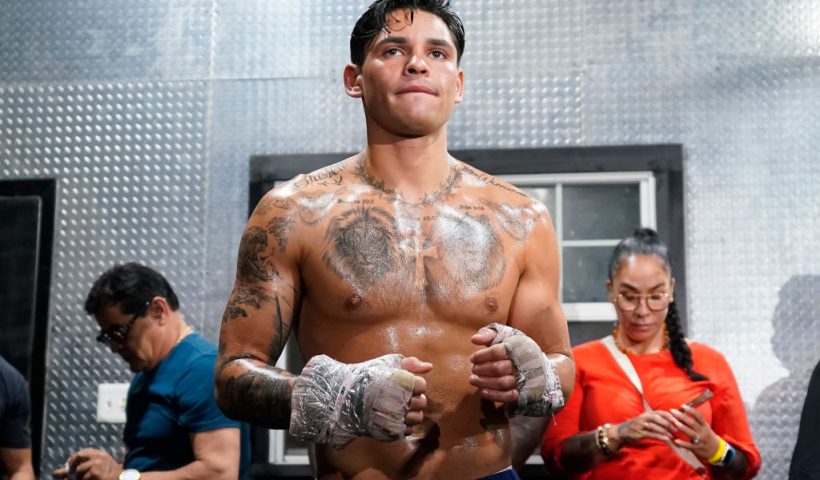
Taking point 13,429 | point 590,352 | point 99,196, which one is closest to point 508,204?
point 590,352

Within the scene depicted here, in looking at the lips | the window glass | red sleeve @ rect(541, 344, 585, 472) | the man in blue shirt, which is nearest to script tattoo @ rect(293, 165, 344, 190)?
the lips

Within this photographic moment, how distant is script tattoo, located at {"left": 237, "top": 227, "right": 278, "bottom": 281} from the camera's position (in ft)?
6.34

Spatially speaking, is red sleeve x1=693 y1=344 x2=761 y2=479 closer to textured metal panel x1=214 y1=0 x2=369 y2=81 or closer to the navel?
the navel

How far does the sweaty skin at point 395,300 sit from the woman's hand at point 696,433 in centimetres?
81

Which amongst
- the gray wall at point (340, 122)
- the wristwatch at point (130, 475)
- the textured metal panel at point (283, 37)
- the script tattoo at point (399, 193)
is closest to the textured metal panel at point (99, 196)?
Answer: the gray wall at point (340, 122)

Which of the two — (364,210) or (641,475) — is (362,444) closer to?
(364,210)

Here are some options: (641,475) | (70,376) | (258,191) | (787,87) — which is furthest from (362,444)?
(787,87)

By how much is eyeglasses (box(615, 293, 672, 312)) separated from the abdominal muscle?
112cm

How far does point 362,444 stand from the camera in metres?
1.86

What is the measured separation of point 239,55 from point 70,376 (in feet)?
A: 4.73

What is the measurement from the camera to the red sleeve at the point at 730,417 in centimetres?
277

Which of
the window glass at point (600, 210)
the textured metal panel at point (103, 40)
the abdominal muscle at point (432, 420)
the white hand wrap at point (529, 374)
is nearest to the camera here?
the white hand wrap at point (529, 374)

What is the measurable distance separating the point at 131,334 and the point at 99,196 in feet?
3.18

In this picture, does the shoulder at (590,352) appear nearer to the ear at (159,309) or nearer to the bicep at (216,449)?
the bicep at (216,449)
